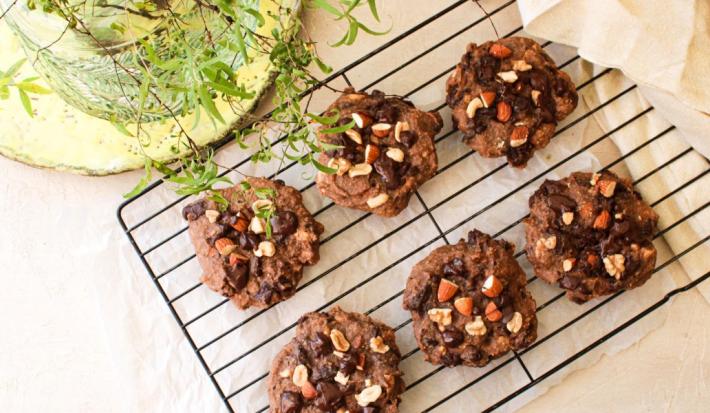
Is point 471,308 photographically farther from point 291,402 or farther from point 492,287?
point 291,402

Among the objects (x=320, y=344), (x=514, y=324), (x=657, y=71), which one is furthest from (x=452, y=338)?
(x=657, y=71)

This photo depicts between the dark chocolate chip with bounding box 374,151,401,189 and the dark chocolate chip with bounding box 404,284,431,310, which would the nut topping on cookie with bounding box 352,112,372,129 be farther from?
the dark chocolate chip with bounding box 404,284,431,310

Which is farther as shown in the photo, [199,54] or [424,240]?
[424,240]

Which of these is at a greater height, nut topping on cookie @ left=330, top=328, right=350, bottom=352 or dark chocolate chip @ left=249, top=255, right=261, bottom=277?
dark chocolate chip @ left=249, top=255, right=261, bottom=277

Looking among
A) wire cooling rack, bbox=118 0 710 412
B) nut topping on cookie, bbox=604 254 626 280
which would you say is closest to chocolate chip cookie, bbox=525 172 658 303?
nut topping on cookie, bbox=604 254 626 280

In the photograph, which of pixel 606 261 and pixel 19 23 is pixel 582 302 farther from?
pixel 19 23
